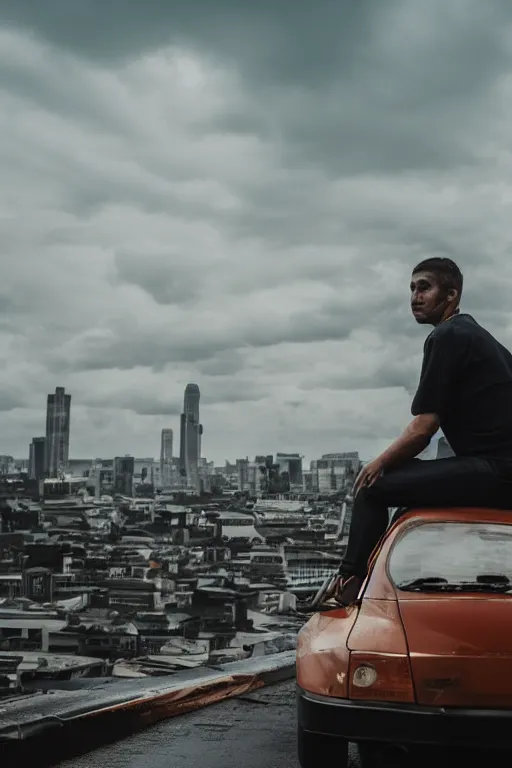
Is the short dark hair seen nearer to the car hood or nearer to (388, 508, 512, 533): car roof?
(388, 508, 512, 533): car roof

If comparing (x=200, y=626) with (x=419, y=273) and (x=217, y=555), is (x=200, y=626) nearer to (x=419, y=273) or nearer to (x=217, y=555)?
(x=217, y=555)

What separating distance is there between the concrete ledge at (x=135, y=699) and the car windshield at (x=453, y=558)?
1.95 metres

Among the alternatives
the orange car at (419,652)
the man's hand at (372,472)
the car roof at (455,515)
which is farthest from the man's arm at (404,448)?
the orange car at (419,652)

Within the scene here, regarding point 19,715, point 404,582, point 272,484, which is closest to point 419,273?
point 404,582

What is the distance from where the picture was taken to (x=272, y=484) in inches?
4680

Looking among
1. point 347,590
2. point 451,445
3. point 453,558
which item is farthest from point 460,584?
point 451,445

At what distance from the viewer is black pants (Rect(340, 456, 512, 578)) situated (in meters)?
4.18

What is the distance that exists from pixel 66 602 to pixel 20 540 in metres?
24.6

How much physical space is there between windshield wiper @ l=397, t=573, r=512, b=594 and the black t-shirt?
2.15 ft

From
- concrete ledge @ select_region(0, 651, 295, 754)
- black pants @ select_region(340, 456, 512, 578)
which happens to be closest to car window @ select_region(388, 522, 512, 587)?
black pants @ select_region(340, 456, 512, 578)

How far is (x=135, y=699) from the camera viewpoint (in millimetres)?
5508

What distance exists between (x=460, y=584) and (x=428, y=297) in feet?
4.81

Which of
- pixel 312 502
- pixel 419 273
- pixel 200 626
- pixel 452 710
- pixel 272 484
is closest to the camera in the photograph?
pixel 452 710

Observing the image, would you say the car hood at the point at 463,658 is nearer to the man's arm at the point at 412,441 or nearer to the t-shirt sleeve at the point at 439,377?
the man's arm at the point at 412,441
